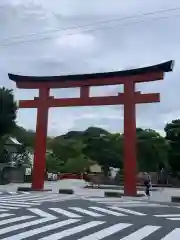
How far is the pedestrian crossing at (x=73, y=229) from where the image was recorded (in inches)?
343

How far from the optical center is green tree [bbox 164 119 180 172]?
42.6 metres

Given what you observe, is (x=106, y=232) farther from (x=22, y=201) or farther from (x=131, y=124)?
(x=131, y=124)

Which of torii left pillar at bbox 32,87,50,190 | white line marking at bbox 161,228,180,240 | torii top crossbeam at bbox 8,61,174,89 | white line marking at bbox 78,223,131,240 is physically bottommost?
white line marking at bbox 161,228,180,240

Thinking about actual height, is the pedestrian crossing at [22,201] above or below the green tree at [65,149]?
below

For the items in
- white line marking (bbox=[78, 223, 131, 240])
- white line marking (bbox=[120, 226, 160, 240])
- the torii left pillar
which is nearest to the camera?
white line marking (bbox=[78, 223, 131, 240])

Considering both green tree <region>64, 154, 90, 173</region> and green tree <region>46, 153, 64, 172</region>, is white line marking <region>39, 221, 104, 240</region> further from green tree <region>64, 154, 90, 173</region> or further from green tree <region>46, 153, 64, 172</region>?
green tree <region>46, 153, 64, 172</region>

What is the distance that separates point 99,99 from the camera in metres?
24.9

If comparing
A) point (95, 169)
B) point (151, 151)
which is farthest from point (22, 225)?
point (95, 169)

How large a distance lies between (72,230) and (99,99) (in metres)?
15.8

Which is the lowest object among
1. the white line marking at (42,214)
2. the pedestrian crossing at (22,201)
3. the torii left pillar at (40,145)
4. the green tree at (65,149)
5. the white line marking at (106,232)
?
the white line marking at (106,232)

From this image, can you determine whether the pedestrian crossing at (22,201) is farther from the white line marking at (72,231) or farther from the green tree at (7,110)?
the green tree at (7,110)

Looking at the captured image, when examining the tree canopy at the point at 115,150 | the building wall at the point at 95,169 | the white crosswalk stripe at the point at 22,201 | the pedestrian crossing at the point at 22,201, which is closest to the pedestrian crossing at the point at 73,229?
the pedestrian crossing at the point at 22,201

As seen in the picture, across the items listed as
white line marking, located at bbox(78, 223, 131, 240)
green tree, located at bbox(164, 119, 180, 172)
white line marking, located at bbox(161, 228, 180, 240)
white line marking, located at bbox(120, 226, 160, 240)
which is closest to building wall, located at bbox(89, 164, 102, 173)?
green tree, located at bbox(164, 119, 180, 172)

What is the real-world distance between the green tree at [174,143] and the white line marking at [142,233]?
3265cm
